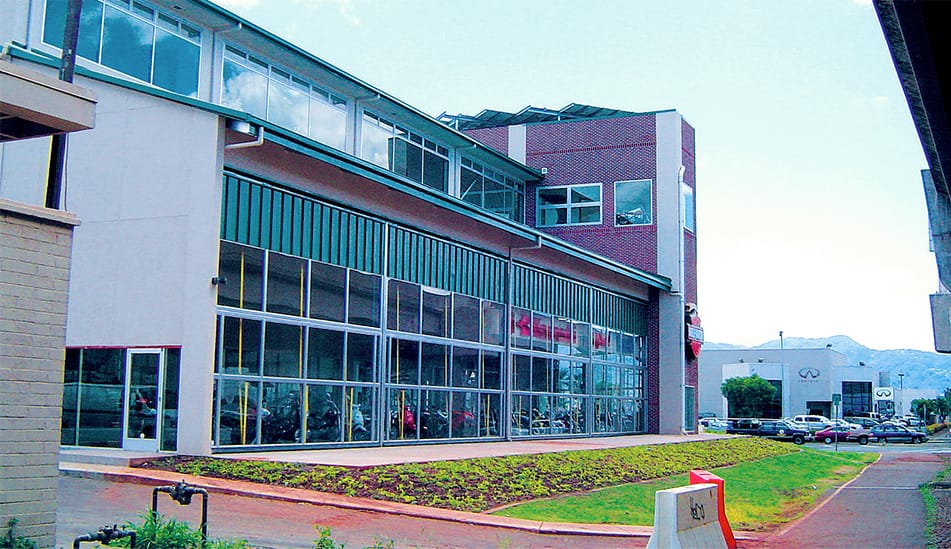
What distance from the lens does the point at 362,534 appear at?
1242 centimetres

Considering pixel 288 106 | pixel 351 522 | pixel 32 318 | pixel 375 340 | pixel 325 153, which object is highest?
pixel 288 106

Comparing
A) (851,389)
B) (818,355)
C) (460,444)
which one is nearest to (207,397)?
(460,444)

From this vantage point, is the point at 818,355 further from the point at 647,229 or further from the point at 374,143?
the point at 374,143

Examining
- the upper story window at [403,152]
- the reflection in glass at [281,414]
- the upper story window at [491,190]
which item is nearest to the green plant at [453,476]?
the reflection in glass at [281,414]

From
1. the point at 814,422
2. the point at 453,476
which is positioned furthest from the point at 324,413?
the point at 814,422

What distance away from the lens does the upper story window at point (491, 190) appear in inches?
1561

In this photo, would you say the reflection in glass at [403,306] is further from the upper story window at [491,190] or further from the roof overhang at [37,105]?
→ the roof overhang at [37,105]

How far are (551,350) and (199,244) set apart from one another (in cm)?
1847

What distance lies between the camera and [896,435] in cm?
6272

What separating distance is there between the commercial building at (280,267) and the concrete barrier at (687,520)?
12.3 m

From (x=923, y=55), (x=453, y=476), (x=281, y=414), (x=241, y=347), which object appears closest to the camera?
(x=923, y=55)

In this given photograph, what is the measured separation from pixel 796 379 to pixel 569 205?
2400 inches

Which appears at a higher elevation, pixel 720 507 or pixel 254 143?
pixel 254 143

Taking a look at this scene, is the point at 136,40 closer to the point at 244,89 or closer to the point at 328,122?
the point at 244,89
